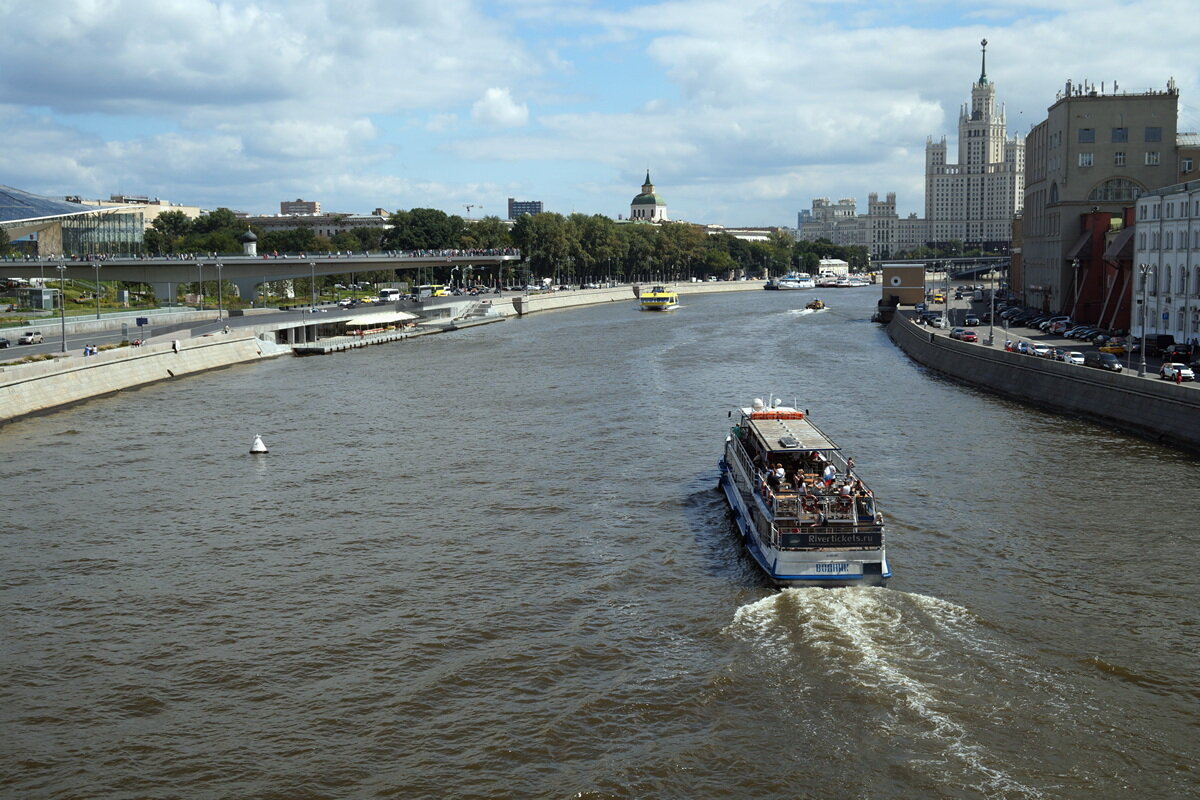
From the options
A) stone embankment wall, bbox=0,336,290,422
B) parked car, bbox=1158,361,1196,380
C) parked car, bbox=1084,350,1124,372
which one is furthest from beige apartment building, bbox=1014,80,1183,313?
stone embankment wall, bbox=0,336,290,422

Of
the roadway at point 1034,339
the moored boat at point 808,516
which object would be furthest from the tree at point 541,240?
the moored boat at point 808,516

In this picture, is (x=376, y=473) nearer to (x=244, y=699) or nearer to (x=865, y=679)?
(x=244, y=699)

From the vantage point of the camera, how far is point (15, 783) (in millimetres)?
15422

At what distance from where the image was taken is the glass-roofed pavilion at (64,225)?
393 feet

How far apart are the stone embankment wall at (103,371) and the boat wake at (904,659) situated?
33.9 meters

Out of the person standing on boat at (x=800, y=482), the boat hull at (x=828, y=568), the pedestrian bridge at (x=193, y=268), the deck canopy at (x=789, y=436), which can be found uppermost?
the pedestrian bridge at (x=193, y=268)

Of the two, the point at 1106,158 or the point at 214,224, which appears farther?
the point at 214,224

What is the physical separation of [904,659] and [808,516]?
4.20m

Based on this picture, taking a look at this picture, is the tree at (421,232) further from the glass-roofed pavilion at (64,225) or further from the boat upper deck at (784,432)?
the boat upper deck at (784,432)

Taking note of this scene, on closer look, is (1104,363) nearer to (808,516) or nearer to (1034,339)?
(1034,339)

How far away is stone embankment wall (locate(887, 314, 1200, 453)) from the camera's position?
36.5 metres

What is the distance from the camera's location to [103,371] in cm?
5119

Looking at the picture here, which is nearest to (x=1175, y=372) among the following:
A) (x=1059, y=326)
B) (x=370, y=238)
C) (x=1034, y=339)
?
(x=1034, y=339)

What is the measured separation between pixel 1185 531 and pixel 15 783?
24.1 m
